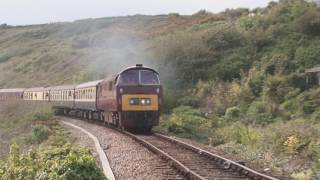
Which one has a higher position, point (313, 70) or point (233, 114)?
point (313, 70)

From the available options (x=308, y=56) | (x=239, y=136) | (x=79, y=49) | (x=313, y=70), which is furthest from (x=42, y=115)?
(x=79, y=49)

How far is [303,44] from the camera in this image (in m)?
43.7

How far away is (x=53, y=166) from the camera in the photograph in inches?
445

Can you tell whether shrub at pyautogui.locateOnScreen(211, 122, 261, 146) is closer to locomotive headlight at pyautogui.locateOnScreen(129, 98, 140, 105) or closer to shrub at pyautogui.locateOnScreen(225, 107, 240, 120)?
locomotive headlight at pyautogui.locateOnScreen(129, 98, 140, 105)

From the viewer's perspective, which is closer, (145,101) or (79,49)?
(145,101)

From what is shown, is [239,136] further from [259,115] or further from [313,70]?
[313,70]

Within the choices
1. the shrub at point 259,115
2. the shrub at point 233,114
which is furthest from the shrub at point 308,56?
the shrub at point 233,114

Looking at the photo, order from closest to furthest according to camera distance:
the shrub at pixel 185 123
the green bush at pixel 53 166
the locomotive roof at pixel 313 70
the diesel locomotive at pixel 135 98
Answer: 1. the green bush at pixel 53 166
2. the diesel locomotive at pixel 135 98
3. the shrub at pixel 185 123
4. the locomotive roof at pixel 313 70

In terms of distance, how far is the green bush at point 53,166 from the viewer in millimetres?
11086

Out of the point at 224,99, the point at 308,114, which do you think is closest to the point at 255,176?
the point at 308,114

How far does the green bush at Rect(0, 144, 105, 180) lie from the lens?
36.4ft

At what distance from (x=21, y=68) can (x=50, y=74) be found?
10779 millimetres

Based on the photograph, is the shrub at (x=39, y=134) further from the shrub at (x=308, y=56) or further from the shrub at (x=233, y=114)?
the shrub at (x=308, y=56)

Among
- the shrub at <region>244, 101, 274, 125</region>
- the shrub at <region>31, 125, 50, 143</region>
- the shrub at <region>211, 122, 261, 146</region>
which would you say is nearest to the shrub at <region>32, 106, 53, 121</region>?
the shrub at <region>31, 125, 50, 143</region>
